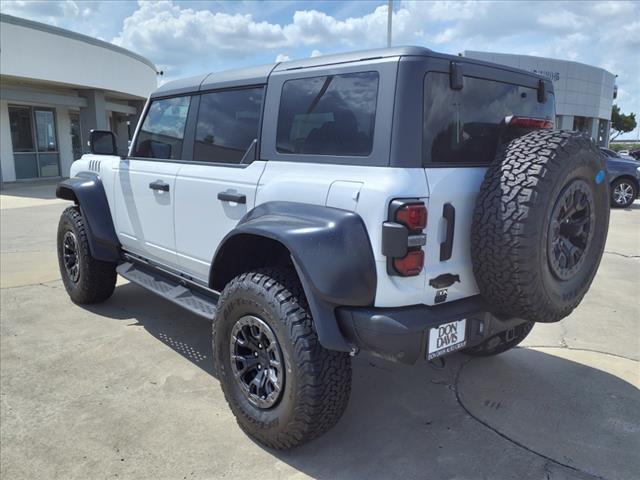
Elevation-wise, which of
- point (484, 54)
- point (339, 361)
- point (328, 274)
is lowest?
point (339, 361)

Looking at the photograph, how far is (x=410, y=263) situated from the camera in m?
2.31

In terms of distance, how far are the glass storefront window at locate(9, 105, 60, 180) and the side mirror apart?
1532 centimetres

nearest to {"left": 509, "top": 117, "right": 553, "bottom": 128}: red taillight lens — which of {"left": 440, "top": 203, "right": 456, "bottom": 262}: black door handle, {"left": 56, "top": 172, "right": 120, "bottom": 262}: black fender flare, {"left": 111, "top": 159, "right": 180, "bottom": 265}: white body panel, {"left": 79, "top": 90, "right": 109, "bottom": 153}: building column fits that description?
{"left": 440, "top": 203, "right": 456, "bottom": 262}: black door handle

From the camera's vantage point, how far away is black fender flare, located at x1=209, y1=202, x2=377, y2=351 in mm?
2299

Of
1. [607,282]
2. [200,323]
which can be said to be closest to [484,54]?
[607,282]

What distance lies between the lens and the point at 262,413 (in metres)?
2.74

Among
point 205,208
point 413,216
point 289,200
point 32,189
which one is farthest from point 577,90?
point 413,216

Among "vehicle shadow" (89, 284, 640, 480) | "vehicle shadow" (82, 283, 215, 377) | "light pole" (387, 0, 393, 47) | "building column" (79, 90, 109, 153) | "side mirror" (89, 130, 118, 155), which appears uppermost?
"light pole" (387, 0, 393, 47)

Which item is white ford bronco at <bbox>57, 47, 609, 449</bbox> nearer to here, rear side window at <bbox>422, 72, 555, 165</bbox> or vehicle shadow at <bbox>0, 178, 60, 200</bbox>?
rear side window at <bbox>422, 72, 555, 165</bbox>

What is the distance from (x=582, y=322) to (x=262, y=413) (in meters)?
3.35

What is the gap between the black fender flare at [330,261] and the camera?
2299 millimetres

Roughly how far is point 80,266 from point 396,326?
353cm

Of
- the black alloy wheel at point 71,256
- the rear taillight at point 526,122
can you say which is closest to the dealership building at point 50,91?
the black alloy wheel at point 71,256

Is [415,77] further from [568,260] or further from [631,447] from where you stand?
[631,447]
